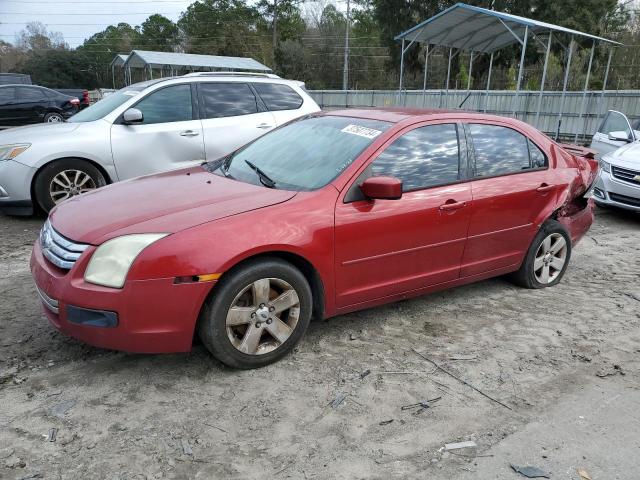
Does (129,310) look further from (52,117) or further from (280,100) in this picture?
(52,117)

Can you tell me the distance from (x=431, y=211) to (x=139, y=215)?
1.93 m

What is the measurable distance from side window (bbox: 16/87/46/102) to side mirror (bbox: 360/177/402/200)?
16003mm

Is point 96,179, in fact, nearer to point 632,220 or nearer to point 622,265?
point 622,265

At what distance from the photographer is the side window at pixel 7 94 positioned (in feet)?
50.6

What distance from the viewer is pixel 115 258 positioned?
280 cm

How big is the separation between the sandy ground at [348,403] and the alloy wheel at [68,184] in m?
2.17

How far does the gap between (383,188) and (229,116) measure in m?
4.14

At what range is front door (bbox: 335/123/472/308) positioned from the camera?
11.1 ft

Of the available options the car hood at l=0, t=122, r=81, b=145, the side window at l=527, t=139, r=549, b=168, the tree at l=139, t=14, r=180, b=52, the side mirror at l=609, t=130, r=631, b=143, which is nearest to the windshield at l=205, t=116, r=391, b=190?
the side window at l=527, t=139, r=549, b=168

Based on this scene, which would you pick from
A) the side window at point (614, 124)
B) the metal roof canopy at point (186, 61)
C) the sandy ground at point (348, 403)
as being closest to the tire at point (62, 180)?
the sandy ground at point (348, 403)

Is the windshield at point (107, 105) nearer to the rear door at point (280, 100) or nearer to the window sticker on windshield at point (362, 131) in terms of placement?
the rear door at point (280, 100)

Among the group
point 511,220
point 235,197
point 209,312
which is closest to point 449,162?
point 511,220

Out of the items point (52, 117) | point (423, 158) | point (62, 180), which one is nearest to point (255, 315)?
point (423, 158)

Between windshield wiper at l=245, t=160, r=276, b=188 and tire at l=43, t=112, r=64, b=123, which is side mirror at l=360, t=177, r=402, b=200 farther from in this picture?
tire at l=43, t=112, r=64, b=123
